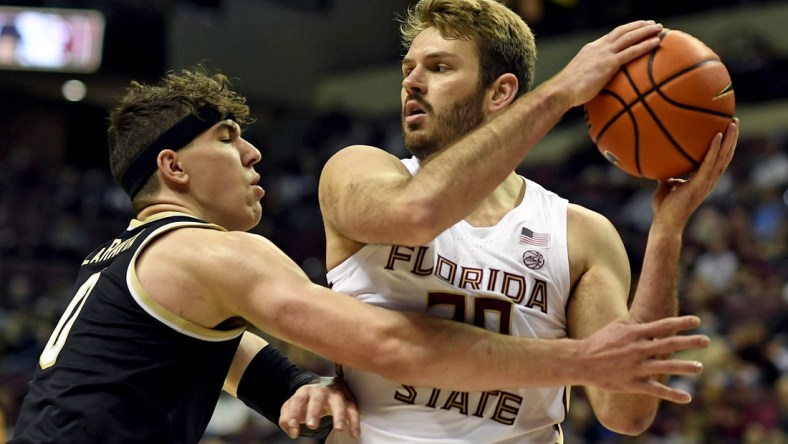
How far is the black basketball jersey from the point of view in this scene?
3371 millimetres

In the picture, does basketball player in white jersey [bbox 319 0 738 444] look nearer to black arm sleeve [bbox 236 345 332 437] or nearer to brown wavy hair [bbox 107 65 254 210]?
black arm sleeve [bbox 236 345 332 437]

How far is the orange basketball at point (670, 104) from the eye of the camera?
3094 millimetres

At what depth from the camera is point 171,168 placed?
3791mm

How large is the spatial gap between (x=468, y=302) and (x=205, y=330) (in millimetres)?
885

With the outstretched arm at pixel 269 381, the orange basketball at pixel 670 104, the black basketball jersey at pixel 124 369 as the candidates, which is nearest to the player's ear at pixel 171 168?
the black basketball jersey at pixel 124 369

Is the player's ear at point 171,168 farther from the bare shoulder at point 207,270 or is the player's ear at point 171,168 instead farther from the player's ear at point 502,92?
the player's ear at point 502,92

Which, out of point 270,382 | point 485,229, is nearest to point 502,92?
point 485,229

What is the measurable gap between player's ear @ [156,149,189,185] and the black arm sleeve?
793mm

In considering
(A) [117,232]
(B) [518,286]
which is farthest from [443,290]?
(A) [117,232]

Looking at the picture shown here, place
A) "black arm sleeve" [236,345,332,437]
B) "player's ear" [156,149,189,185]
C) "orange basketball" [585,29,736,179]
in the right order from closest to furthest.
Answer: "orange basketball" [585,29,736,179]
"player's ear" [156,149,189,185]
"black arm sleeve" [236,345,332,437]

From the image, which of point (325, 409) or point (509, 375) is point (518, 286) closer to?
point (509, 375)

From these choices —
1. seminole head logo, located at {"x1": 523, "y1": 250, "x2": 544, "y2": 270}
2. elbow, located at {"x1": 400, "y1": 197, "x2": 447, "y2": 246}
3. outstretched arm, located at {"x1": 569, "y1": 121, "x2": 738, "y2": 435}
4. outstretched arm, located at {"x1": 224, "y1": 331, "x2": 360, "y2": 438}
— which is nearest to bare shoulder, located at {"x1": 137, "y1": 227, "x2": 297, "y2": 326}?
outstretched arm, located at {"x1": 224, "y1": 331, "x2": 360, "y2": 438}

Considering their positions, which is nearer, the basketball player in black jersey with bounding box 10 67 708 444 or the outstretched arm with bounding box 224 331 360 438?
the basketball player in black jersey with bounding box 10 67 708 444

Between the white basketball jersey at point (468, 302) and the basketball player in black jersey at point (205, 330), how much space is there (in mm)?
145
